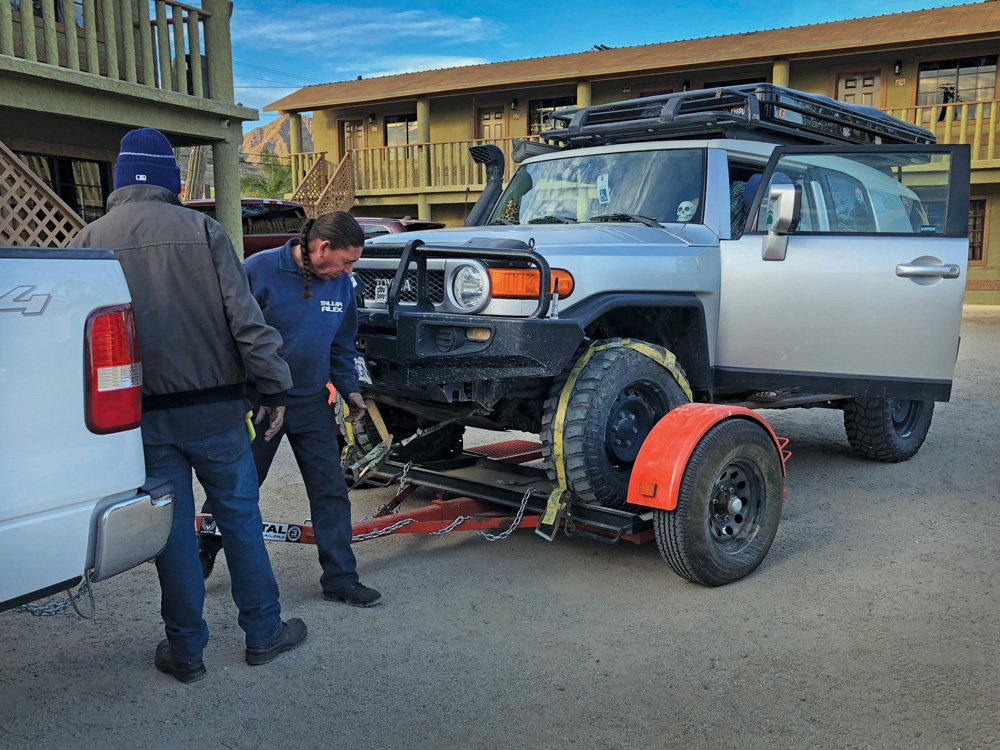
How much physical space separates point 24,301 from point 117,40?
1016cm

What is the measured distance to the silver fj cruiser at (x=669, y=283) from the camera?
427 cm

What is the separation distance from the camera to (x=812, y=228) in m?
5.54

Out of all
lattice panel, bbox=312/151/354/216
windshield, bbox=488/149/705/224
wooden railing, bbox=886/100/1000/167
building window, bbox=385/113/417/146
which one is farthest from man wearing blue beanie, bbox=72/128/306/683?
building window, bbox=385/113/417/146

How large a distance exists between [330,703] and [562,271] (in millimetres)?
2183

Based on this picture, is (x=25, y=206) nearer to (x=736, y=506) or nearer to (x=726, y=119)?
(x=726, y=119)

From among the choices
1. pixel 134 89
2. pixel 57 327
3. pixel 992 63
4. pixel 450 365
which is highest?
pixel 992 63

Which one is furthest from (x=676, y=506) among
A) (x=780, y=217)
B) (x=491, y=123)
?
(x=491, y=123)

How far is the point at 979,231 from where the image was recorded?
20.7 metres

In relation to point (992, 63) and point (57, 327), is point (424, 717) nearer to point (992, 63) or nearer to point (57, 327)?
point (57, 327)

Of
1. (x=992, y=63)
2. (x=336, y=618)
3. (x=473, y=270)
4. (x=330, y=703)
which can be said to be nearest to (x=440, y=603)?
(x=336, y=618)

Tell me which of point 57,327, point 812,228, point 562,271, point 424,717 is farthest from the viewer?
point 812,228

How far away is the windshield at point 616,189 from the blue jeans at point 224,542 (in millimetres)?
2800

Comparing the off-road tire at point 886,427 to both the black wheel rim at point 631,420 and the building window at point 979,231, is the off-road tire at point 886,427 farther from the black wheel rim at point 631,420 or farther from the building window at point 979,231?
the building window at point 979,231

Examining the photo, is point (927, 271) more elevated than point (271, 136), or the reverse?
point (271, 136)
